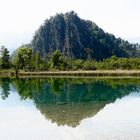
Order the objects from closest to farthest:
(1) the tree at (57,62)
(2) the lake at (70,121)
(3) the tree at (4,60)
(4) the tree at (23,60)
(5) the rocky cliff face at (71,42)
Answer: (2) the lake at (70,121)
(4) the tree at (23,60)
(1) the tree at (57,62)
(3) the tree at (4,60)
(5) the rocky cliff face at (71,42)

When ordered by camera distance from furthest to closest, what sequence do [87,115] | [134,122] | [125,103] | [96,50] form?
Result: [96,50] < [125,103] < [87,115] < [134,122]

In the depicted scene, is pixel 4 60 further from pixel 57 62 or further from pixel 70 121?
pixel 70 121

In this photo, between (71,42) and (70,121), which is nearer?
(70,121)

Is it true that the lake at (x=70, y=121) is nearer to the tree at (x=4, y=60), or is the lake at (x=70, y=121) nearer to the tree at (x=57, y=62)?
the tree at (x=57, y=62)

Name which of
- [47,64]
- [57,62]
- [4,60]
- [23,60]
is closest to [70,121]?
[23,60]

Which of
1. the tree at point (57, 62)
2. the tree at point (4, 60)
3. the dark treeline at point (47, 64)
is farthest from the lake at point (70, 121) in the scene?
the tree at point (4, 60)

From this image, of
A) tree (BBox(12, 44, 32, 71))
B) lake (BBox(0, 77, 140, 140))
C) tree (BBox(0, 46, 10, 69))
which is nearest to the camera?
lake (BBox(0, 77, 140, 140))

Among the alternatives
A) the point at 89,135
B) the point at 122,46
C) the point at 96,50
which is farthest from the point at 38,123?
the point at 122,46

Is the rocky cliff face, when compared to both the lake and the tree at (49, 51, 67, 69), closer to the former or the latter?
the tree at (49, 51, 67, 69)

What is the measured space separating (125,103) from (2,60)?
66.2 meters

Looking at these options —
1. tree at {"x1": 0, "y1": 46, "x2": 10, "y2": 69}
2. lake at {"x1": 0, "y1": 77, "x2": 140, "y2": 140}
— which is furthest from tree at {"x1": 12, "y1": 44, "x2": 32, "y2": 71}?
lake at {"x1": 0, "y1": 77, "x2": 140, "y2": 140}

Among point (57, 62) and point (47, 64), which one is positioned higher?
point (57, 62)

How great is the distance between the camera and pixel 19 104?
31.5 m

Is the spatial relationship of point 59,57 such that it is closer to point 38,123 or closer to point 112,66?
point 112,66
